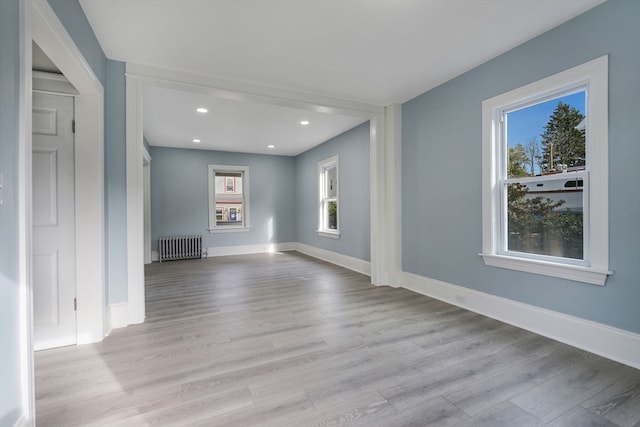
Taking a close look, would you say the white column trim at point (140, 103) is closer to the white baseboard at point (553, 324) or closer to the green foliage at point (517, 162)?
the green foliage at point (517, 162)

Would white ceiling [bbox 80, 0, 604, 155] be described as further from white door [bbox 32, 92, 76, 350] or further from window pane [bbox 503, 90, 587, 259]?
white door [bbox 32, 92, 76, 350]

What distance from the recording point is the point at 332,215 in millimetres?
6500

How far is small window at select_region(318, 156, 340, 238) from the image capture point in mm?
6293

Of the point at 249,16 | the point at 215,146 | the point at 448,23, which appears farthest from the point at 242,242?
the point at 448,23

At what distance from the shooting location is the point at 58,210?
7.89ft

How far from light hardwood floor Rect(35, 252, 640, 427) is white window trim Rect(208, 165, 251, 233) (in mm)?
4047

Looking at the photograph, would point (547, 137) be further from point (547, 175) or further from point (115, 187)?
point (115, 187)

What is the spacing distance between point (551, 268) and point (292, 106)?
3.22 meters

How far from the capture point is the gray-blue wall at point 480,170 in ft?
6.75

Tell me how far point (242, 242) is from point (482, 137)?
588 centimetres

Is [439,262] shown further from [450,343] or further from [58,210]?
[58,210]

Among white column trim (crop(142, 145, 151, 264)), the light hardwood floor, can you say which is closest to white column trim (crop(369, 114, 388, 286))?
the light hardwood floor

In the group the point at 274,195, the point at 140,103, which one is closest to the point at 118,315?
the point at 140,103

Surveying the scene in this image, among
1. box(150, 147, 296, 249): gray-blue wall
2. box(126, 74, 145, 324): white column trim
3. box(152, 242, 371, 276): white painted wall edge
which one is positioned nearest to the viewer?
box(126, 74, 145, 324): white column trim
